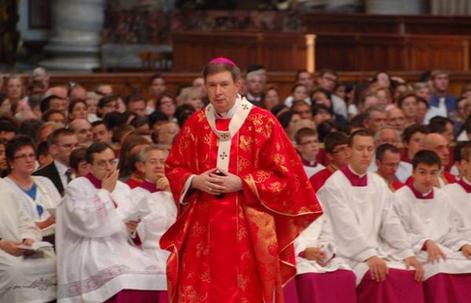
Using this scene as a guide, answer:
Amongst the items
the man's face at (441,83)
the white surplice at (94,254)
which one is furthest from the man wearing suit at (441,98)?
the white surplice at (94,254)

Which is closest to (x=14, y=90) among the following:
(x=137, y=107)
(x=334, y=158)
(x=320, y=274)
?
(x=137, y=107)

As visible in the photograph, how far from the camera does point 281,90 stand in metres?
20.8

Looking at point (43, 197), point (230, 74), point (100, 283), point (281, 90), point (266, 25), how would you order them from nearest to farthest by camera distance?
point (230, 74)
point (100, 283)
point (43, 197)
point (281, 90)
point (266, 25)

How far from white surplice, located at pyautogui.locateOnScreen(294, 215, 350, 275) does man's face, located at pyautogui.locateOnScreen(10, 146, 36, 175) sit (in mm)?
2001

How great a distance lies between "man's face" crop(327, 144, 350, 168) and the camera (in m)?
10.8

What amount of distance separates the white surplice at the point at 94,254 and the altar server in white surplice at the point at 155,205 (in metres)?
0.14

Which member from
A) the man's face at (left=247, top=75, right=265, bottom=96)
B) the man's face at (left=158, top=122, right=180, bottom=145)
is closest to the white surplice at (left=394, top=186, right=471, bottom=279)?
the man's face at (left=158, top=122, right=180, bottom=145)

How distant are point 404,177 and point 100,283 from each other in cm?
398

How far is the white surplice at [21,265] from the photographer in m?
9.32

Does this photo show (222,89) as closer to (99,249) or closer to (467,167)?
(99,249)

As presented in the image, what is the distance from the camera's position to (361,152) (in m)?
9.93

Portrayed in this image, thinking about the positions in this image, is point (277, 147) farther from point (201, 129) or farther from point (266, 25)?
point (266, 25)

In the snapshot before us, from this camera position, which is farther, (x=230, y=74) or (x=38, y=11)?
(x=38, y=11)

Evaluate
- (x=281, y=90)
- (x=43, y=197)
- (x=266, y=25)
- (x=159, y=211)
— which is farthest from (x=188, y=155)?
(x=266, y=25)
